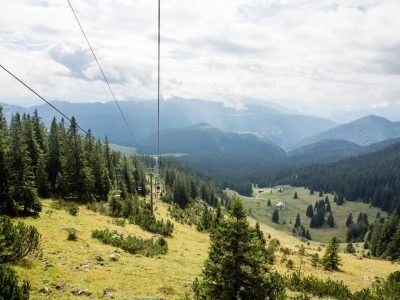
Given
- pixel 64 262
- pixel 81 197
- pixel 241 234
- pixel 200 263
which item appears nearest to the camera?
pixel 241 234

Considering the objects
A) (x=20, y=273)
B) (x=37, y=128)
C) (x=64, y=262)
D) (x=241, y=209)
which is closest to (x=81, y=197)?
(x=37, y=128)

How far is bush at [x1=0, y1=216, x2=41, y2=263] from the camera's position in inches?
893

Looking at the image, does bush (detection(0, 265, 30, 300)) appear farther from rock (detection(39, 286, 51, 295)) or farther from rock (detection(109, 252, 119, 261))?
rock (detection(109, 252, 119, 261))

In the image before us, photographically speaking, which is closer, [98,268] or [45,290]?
[45,290]

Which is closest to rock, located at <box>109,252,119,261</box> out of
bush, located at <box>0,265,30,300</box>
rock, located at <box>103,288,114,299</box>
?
rock, located at <box>103,288,114,299</box>

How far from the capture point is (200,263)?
131ft

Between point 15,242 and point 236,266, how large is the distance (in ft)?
51.6

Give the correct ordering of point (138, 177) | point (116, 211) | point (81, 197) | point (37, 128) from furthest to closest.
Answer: point (138, 177) < point (37, 128) < point (81, 197) < point (116, 211)

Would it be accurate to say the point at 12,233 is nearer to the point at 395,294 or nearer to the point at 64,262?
the point at 64,262

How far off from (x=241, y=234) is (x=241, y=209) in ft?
5.16

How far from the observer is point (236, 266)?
20719mm

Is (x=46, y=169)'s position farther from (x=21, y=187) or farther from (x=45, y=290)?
(x=45, y=290)

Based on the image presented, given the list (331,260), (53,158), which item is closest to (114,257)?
(331,260)

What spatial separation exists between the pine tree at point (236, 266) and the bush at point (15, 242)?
43.9 feet
